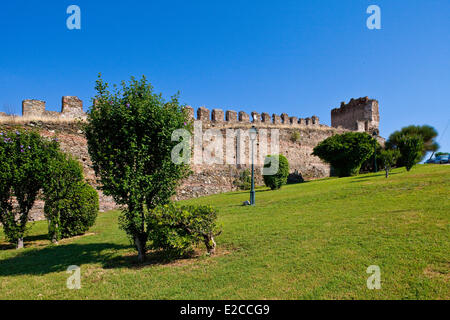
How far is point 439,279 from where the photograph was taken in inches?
158

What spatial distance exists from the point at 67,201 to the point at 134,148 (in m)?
5.19

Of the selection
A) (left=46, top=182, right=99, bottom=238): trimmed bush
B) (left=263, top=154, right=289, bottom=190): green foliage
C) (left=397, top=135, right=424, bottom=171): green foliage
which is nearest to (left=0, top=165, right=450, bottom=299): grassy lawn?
(left=46, top=182, right=99, bottom=238): trimmed bush

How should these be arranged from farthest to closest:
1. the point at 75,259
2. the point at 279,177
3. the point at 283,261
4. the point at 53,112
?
the point at 279,177 < the point at 53,112 < the point at 75,259 < the point at 283,261

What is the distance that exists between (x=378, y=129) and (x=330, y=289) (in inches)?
1403

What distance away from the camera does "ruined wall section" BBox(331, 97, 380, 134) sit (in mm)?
33250

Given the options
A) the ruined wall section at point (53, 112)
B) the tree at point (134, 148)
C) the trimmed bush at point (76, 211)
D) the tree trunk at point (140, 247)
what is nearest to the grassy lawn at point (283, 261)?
the tree trunk at point (140, 247)

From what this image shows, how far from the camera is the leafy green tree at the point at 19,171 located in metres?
8.06

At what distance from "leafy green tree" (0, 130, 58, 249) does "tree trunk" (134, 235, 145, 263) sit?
14.6ft

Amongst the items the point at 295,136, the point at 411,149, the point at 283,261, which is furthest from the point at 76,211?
the point at 295,136

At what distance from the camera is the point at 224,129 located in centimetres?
2161

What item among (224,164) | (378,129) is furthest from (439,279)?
(378,129)

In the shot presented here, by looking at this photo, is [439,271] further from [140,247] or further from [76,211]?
[76,211]

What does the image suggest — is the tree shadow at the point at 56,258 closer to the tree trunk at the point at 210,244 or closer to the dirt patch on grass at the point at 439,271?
the tree trunk at the point at 210,244
